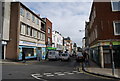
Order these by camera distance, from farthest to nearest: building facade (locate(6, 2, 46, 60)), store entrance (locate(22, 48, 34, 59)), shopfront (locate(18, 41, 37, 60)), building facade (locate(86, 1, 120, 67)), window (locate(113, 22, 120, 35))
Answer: store entrance (locate(22, 48, 34, 59)), shopfront (locate(18, 41, 37, 60)), building facade (locate(6, 2, 46, 60)), window (locate(113, 22, 120, 35)), building facade (locate(86, 1, 120, 67))

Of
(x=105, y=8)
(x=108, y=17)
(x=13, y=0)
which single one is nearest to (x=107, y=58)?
(x=108, y=17)

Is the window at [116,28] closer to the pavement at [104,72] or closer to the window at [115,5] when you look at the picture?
the window at [115,5]

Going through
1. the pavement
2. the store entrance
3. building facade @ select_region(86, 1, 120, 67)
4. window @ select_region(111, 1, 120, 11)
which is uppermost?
window @ select_region(111, 1, 120, 11)

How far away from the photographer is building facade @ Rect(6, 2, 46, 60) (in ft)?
78.7

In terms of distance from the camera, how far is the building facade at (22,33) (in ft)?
78.7

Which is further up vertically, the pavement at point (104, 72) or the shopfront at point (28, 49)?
the shopfront at point (28, 49)

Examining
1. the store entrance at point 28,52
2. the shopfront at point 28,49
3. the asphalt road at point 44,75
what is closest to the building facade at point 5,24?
the shopfront at point 28,49

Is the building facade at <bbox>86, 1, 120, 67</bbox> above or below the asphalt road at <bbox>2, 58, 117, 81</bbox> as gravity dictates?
above

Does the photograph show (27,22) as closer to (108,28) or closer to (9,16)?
(9,16)

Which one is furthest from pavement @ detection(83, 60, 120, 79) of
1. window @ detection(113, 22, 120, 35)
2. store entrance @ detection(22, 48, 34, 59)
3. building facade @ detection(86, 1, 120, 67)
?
store entrance @ detection(22, 48, 34, 59)

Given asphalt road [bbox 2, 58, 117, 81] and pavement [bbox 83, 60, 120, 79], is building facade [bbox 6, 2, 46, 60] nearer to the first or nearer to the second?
asphalt road [bbox 2, 58, 117, 81]

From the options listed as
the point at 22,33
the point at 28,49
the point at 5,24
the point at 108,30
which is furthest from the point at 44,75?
the point at 28,49

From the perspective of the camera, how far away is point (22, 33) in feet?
86.0

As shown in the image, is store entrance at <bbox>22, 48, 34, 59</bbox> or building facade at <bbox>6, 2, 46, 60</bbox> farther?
store entrance at <bbox>22, 48, 34, 59</bbox>
